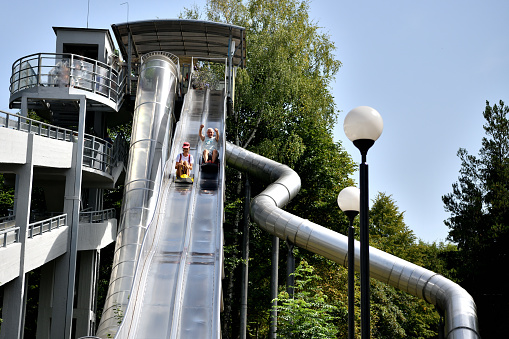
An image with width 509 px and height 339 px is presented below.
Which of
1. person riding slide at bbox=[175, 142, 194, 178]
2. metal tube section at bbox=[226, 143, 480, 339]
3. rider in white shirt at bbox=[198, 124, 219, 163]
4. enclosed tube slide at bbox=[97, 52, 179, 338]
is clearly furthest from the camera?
rider in white shirt at bbox=[198, 124, 219, 163]

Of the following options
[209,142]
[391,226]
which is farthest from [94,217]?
[391,226]

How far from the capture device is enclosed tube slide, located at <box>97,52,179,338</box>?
1659cm

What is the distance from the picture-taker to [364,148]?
307 inches

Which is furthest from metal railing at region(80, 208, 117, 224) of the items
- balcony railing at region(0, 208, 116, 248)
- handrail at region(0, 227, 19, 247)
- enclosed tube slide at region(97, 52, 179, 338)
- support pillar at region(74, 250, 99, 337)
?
handrail at region(0, 227, 19, 247)

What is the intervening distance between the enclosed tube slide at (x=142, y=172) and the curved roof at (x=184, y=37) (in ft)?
7.98

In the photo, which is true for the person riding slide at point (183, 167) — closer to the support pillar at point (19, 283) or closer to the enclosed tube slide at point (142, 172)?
the enclosed tube slide at point (142, 172)

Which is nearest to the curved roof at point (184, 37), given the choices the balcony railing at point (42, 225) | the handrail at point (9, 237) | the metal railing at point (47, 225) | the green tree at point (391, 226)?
the balcony railing at point (42, 225)

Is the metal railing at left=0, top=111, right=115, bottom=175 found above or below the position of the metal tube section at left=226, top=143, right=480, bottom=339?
above

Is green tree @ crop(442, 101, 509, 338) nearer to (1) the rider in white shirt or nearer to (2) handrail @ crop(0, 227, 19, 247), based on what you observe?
(1) the rider in white shirt

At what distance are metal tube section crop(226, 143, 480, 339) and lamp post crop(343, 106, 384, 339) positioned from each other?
6.80m

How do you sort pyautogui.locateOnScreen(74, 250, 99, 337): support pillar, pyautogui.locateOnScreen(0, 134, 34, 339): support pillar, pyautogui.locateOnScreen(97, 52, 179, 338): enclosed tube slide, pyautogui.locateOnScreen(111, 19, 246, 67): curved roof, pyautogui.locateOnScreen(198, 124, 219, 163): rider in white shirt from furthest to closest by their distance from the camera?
pyautogui.locateOnScreen(111, 19, 246, 67): curved roof, pyautogui.locateOnScreen(74, 250, 99, 337): support pillar, pyautogui.locateOnScreen(198, 124, 219, 163): rider in white shirt, pyautogui.locateOnScreen(0, 134, 34, 339): support pillar, pyautogui.locateOnScreen(97, 52, 179, 338): enclosed tube slide

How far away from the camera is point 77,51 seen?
90.4 ft

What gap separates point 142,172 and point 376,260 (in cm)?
789

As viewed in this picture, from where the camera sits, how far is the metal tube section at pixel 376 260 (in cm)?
1375
